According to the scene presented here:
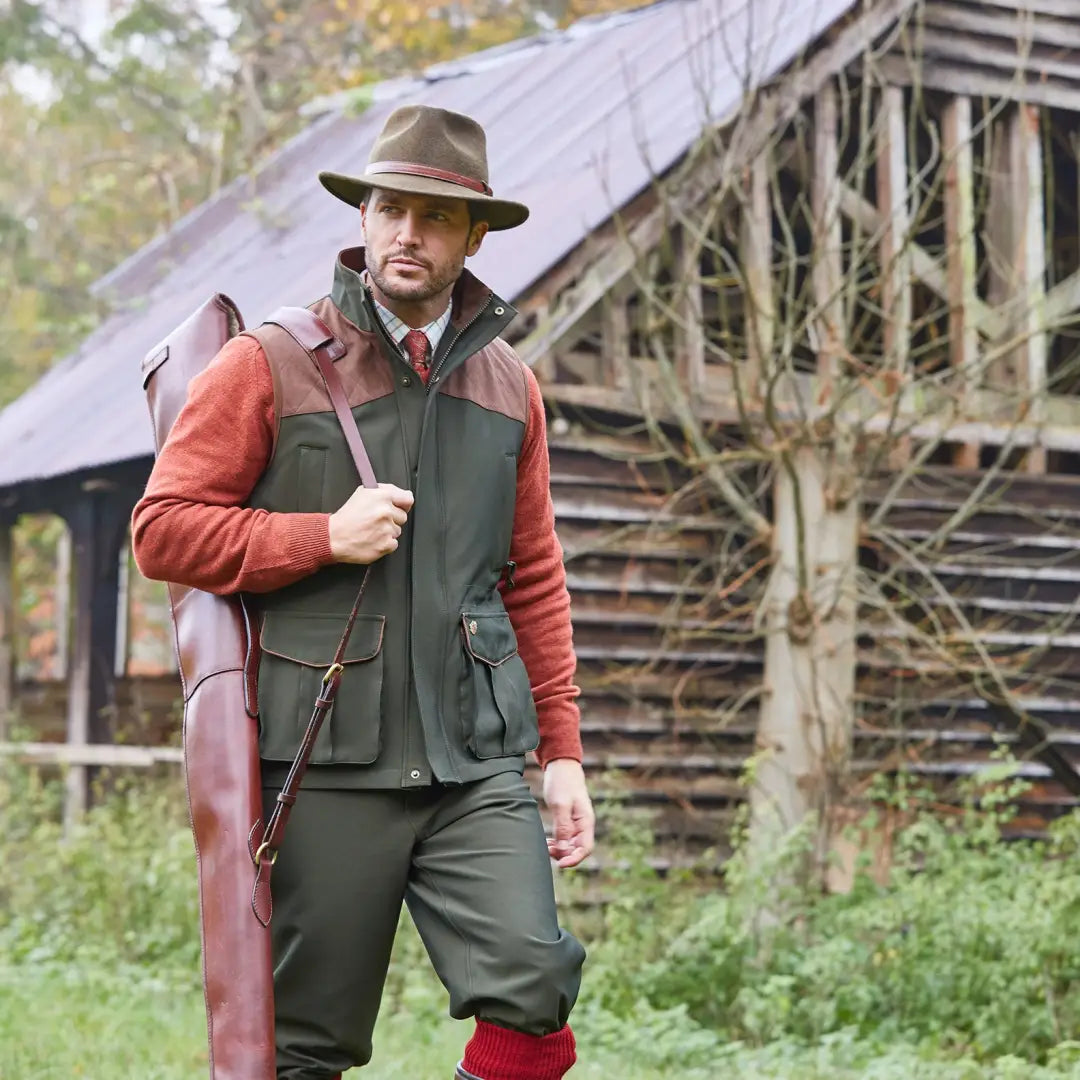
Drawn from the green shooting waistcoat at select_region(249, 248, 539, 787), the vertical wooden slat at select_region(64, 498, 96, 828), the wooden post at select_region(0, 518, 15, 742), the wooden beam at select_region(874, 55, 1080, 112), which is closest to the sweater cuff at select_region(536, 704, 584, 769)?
the green shooting waistcoat at select_region(249, 248, 539, 787)

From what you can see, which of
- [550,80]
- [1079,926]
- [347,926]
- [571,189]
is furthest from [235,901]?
[550,80]

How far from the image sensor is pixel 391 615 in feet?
11.8

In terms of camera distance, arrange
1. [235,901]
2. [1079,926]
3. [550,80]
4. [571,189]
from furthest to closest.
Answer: [550,80], [571,189], [1079,926], [235,901]

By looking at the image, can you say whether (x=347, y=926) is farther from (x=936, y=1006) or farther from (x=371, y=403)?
(x=936, y=1006)

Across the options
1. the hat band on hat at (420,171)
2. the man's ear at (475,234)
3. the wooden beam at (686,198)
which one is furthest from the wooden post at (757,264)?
the hat band on hat at (420,171)

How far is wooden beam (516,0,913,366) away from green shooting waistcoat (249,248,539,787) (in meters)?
5.42

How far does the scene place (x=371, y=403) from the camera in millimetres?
3668

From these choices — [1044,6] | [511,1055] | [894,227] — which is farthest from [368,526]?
[1044,6]

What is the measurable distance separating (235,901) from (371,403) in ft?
3.15

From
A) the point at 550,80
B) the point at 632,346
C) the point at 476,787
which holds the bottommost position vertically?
the point at 476,787

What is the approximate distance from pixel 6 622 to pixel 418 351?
11.6m

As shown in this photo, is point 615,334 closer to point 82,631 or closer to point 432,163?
point 82,631

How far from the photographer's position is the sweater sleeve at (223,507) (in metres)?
3.51

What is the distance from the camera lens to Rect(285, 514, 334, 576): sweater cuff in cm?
349
